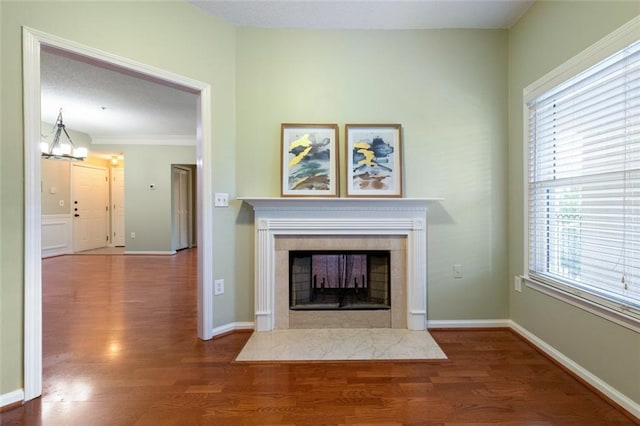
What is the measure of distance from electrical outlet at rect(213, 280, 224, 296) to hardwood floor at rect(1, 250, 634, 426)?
0.38 meters

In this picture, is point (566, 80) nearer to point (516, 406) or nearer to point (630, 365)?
point (630, 365)

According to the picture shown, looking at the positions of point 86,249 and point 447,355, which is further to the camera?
point 86,249

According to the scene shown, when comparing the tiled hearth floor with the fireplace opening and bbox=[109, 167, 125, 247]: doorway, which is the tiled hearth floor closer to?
the fireplace opening

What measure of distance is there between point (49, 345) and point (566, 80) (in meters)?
4.27

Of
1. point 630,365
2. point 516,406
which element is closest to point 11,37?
point 516,406

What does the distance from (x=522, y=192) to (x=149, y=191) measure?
6.94 meters

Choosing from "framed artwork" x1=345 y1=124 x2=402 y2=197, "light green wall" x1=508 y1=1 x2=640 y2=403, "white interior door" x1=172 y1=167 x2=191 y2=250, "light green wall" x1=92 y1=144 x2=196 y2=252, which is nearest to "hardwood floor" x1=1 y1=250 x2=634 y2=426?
"light green wall" x1=508 y1=1 x2=640 y2=403

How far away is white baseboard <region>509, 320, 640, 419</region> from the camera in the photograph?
154 centimetres

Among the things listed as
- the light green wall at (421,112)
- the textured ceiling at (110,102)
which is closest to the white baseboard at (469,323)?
the light green wall at (421,112)

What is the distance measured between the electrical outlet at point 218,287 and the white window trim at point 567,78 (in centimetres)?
254

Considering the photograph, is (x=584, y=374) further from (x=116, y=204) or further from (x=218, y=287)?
(x=116, y=204)

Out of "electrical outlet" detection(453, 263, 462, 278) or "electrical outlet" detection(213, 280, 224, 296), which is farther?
"electrical outlet" detection(453, 263, 462, 278)

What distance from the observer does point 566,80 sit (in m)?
1.92

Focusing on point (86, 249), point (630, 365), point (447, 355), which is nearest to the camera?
point (630, 365)
